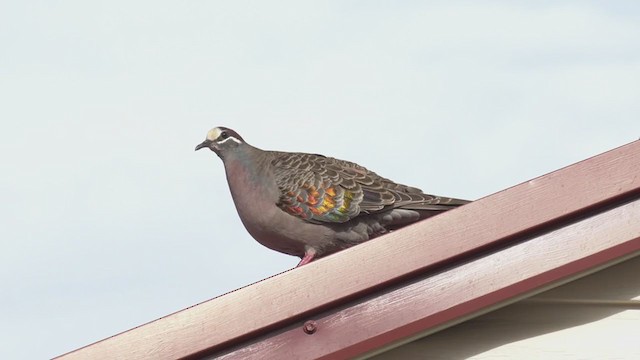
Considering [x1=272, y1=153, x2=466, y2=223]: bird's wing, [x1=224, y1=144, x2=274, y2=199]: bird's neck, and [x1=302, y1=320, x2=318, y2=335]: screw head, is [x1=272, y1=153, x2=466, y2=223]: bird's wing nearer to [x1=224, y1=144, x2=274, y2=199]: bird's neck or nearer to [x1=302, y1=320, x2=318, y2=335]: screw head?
[x1=224, y1=144, x2=274, y2=199]: bird's neck

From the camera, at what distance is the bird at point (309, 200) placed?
23.8ft

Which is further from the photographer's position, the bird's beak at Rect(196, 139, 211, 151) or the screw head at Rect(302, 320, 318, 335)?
the bird's beak at Rect(196, 139, 211, 151)

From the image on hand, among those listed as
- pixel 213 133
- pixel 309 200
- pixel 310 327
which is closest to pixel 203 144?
pixel 213 133

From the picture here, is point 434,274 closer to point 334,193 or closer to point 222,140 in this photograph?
point 334,193

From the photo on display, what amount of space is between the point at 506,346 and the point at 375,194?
349 cm

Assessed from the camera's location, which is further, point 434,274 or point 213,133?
point 213,133

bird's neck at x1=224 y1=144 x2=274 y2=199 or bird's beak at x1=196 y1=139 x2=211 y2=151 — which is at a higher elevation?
bird's beak at x1=196 y1=139 x2=211 y2=151

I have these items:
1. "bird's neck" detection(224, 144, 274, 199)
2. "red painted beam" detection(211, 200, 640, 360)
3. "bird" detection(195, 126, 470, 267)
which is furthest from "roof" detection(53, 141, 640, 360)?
"bird's neck" detection(224, 144, 274, 199)

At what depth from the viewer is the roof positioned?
158 inches

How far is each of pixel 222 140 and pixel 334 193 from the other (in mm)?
905

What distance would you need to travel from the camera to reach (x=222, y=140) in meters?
7.90

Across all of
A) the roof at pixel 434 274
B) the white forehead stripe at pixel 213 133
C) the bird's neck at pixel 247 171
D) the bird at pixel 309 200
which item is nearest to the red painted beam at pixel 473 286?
the roof at pixel 434 274

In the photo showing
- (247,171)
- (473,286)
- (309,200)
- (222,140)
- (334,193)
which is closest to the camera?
(473,286)

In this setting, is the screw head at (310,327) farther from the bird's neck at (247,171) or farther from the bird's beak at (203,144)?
the bird's beak at (203,144)
